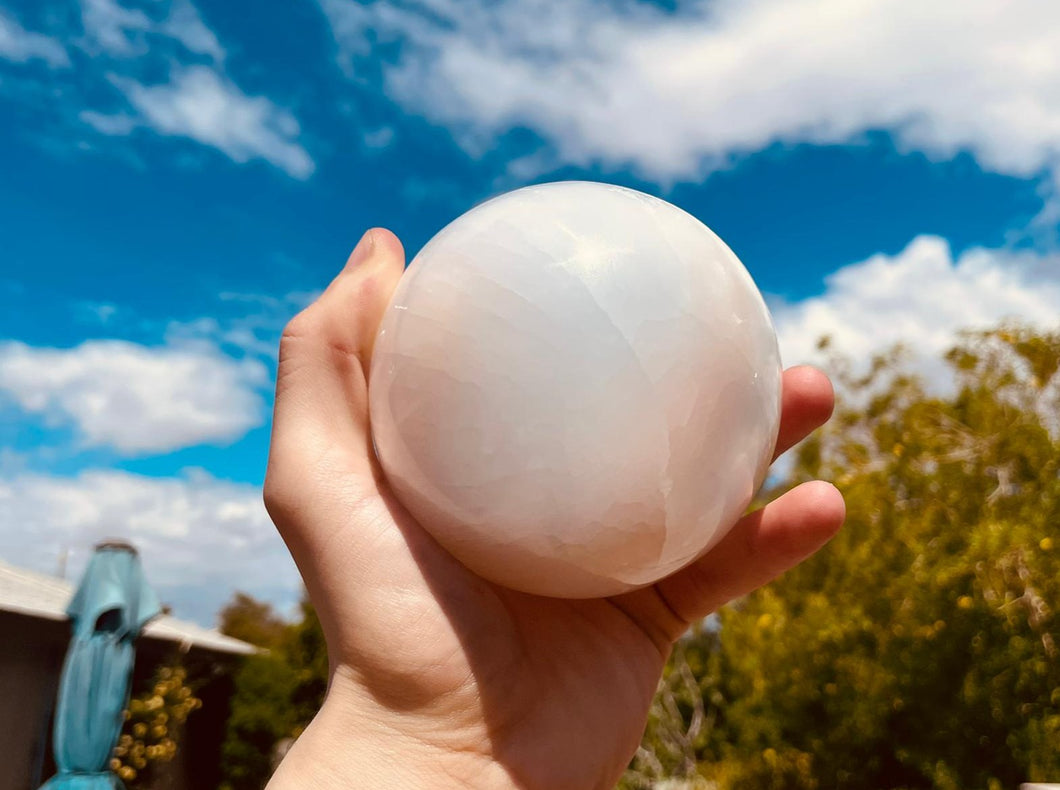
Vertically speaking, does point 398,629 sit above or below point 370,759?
above

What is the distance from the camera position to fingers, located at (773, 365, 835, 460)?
6.35 feet

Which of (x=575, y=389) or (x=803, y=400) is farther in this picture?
(x=803, y=400)

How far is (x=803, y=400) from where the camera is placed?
1.95 meters

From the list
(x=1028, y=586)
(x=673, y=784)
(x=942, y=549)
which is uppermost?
(x=942, y=549)

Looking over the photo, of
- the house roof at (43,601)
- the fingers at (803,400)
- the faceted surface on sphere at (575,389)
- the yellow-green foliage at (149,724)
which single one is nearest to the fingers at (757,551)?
the fingers at (803,400)

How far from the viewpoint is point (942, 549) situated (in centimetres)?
574

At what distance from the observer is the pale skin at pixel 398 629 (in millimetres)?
1595

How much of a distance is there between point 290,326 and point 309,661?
1204 centimetres

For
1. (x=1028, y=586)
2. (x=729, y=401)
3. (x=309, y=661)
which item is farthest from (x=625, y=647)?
(x=309, y=661)

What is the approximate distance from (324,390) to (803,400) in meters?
1.04

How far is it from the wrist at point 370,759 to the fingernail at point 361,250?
851 millimetres

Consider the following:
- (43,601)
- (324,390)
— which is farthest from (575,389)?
(43,601)

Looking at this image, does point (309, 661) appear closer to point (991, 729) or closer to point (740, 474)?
point (991, 729)

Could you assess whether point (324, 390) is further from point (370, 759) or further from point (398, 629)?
point (370, 759)
